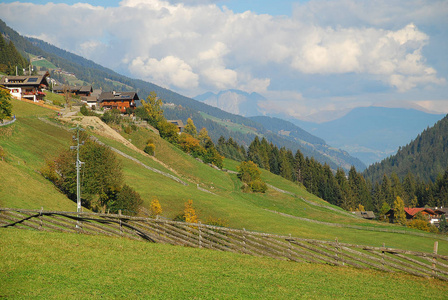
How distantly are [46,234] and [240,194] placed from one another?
272 feet

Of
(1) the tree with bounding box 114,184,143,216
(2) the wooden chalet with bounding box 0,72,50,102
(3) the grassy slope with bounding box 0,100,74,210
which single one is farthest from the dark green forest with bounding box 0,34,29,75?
(1) the tree with bounding box 114,184,143,216

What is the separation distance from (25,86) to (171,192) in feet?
270

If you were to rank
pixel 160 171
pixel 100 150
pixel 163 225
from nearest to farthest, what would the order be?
pixel 163 225 → pixel 100 150 → pixel 160 171

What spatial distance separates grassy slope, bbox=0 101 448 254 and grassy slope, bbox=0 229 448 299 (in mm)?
21749

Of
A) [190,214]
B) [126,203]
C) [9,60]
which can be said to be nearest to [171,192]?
[190,214]

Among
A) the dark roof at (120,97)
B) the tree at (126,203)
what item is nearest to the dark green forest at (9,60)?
the dark roof at (120,97)

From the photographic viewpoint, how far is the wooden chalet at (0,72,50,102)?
418ft

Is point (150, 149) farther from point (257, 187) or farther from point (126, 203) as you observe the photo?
point (126, 203)

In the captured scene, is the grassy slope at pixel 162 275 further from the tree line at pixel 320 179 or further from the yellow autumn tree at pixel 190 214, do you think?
the tree line at pixel 320 179

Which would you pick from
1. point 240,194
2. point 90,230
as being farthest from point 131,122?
point 90,230

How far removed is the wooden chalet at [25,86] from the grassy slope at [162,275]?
385 feet

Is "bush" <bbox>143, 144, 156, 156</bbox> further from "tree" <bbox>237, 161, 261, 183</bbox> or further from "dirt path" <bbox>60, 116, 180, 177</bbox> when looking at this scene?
"tree" <bbox>237, 161, 261, 183</bbox>

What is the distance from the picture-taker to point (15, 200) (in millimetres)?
41031

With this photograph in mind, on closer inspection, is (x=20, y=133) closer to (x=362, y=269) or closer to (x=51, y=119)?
(x=51, y=119)
